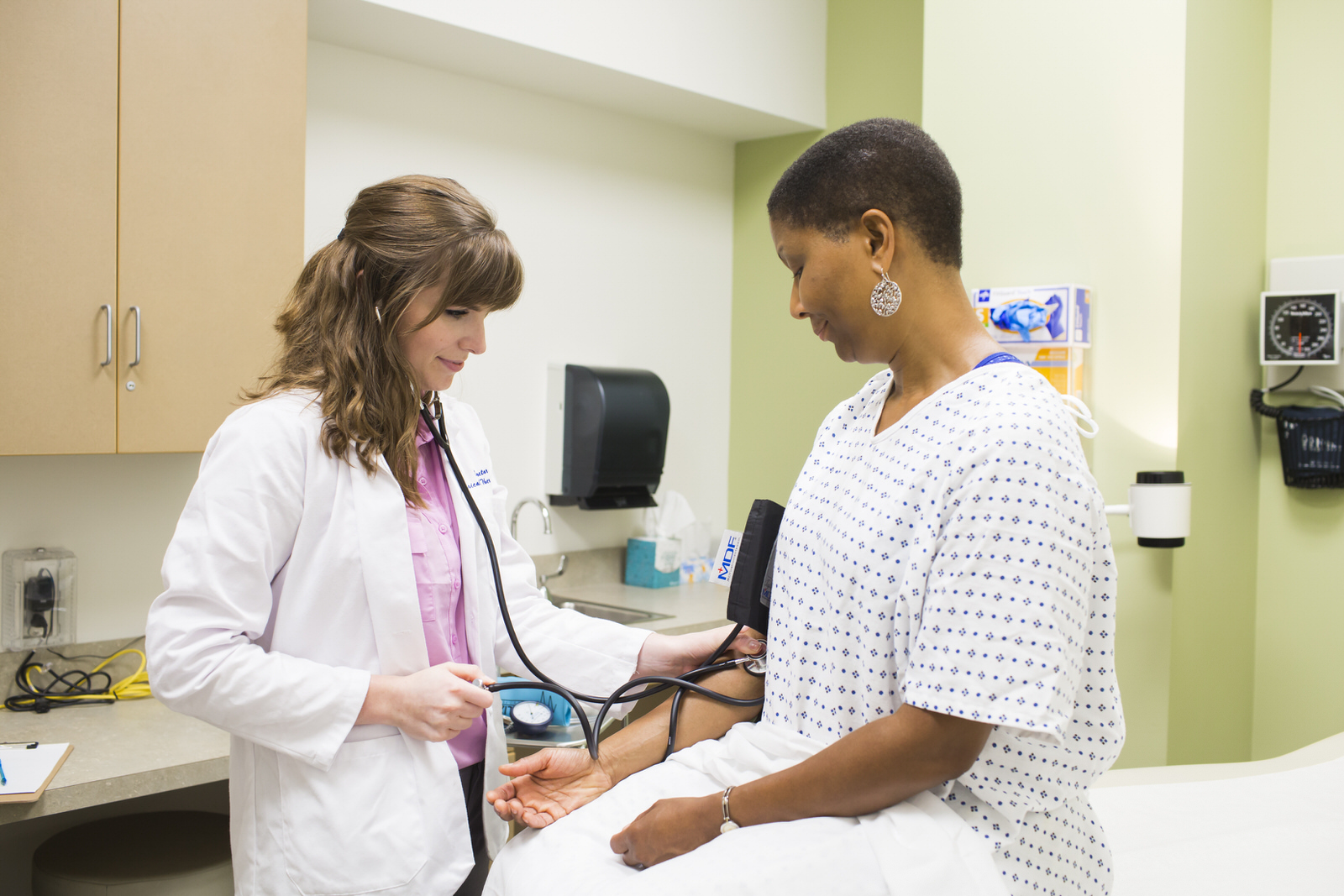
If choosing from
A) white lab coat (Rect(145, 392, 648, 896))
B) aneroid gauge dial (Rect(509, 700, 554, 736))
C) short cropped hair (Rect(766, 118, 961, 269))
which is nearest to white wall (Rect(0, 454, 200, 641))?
aneroid gauge dial (Rect(509, 700, 554, 736))

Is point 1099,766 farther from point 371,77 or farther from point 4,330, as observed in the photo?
point 371,77

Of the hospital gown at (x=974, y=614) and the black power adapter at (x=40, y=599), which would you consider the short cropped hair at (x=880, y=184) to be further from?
the black power adapter at (x=40, y=599)

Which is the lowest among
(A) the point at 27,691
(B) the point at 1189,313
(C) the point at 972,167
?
(A) the point at 27,691

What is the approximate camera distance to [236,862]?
1315 mm

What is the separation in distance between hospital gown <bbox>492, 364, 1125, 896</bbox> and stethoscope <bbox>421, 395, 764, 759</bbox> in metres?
0.11

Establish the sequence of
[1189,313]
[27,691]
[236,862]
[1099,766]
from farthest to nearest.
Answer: [1189,313] < [27,691] < [236,862] < [1099,766]

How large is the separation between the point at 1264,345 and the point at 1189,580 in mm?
670

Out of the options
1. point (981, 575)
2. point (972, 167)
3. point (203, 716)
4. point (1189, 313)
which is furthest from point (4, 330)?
point (1189, 313)

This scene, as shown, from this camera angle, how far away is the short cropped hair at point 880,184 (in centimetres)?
105

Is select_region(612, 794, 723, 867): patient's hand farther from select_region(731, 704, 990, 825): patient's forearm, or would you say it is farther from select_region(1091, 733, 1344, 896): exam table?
select_region(1091, 733, 1344, 896): exam table

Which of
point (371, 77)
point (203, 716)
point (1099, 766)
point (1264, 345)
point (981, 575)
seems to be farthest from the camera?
point (371, 77)

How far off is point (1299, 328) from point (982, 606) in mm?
2278

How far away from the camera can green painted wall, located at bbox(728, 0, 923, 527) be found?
3.58m

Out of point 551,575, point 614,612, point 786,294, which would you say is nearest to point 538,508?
point 551,575
